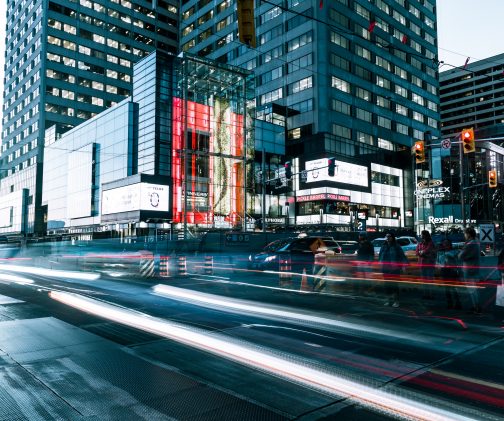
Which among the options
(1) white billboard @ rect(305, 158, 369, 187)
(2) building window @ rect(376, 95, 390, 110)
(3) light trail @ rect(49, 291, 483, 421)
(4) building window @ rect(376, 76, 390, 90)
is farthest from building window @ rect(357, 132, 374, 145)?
(3) light trail @ rect(49, 291, 483, 421)

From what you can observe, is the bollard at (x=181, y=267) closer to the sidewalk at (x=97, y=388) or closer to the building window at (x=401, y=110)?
→ the sidewalk at (x=97, y=388)

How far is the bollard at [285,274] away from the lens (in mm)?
15881

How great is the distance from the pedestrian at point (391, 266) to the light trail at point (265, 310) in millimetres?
2801

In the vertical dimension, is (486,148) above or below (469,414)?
above

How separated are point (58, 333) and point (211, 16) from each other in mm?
85806

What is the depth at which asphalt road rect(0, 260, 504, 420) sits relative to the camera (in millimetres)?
4465

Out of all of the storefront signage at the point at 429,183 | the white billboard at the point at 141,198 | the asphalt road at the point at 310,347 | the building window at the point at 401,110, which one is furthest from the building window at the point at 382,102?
the asphalt road at the point at 310,347

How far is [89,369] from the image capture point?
18.0ft

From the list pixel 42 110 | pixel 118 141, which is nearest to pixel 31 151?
pixel 42 110

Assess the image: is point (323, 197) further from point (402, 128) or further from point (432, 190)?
point (402, 128)

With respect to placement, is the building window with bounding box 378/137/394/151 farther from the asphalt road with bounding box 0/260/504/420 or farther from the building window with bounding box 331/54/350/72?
the asphalt road with bounding box 0/260/504/420

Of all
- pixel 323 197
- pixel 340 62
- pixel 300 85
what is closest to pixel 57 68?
pixel 300 85

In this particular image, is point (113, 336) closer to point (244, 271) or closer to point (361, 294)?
point (361, 294)

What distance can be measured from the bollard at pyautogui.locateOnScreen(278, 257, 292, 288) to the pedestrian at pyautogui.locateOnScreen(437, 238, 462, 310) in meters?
5.23
